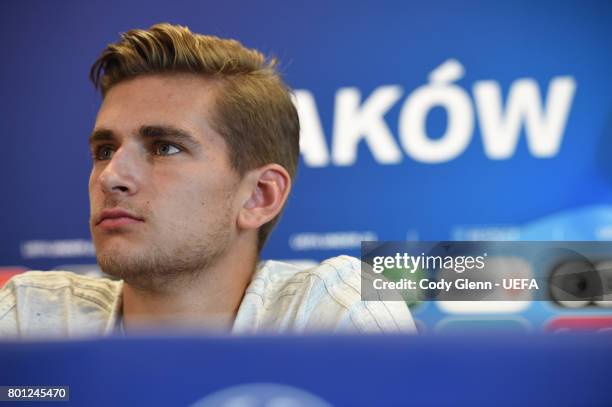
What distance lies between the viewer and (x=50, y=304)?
3.43 feet

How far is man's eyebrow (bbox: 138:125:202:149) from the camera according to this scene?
3.32ft

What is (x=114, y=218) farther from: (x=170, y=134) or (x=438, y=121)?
(x=438, y=121)

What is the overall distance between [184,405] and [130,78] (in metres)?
0.93

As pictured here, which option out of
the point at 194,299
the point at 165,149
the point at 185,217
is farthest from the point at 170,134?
the point at 194,299

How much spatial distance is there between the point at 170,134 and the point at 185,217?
0.12m

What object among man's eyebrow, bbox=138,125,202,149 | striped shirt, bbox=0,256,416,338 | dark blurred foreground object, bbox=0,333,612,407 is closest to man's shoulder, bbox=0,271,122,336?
striped shirt, bbox=0,256,416,338

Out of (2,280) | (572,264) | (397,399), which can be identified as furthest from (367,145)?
(397,399)

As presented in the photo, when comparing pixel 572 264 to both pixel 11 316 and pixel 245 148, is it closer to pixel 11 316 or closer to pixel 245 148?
pixel 245 148

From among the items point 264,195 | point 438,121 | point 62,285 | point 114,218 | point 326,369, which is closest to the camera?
point 326,369

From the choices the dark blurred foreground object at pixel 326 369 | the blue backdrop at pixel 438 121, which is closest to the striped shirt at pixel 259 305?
the dark blurred foreground object at pixel 326 369

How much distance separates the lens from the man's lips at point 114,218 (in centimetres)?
96

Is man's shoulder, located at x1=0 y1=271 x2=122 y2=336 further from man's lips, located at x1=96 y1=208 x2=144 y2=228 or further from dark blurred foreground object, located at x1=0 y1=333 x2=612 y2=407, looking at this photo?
dark blurred foreground object, located at x1=0 y1=333 x2=612 y2=407

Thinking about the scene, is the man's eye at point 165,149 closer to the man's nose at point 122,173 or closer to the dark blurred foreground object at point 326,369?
the man's nose at point 122,173

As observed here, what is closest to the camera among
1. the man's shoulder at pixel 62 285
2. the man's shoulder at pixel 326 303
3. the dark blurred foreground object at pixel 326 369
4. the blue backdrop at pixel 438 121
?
the dark blurred foreground object at pixel 326 369
